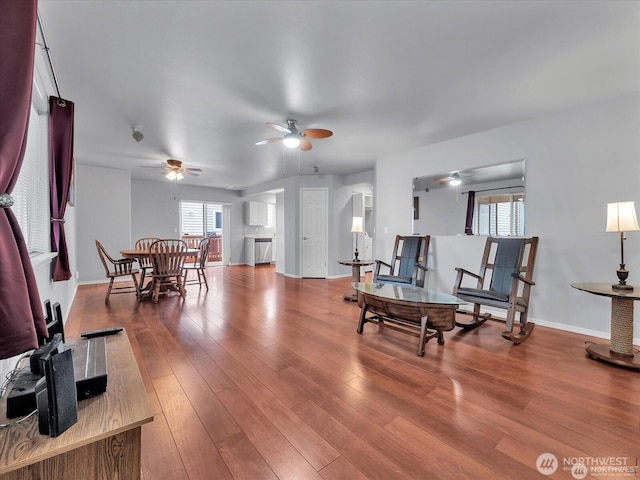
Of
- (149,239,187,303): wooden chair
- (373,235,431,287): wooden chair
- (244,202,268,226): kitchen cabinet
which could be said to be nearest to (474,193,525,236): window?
(373,235,431,287): wooden chair

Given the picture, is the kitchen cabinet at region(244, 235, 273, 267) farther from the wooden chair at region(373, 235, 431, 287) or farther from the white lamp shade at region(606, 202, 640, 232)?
the white lamp shade at region(606, 202, 640, 232)

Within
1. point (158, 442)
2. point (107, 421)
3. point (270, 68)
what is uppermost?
point (270, 68)

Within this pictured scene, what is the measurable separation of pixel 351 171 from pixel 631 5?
4.72 m

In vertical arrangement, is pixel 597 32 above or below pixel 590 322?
above

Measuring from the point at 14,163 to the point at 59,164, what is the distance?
1.80 meters

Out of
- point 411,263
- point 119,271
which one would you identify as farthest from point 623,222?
point 119,271

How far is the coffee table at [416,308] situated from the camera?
247 cm

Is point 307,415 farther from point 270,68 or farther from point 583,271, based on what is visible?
point 583,271

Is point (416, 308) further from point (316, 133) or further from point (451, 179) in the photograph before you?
point (451, 179)

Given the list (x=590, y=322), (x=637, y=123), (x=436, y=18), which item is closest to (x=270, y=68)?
(x=436, y=18)

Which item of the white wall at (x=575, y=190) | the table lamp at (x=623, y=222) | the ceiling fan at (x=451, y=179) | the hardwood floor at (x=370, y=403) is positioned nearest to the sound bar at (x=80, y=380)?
the hardwood floor at (x=370, y=403)

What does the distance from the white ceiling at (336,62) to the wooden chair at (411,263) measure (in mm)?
1527

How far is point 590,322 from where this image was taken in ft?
9.87

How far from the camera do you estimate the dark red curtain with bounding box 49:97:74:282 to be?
7.39 feet
